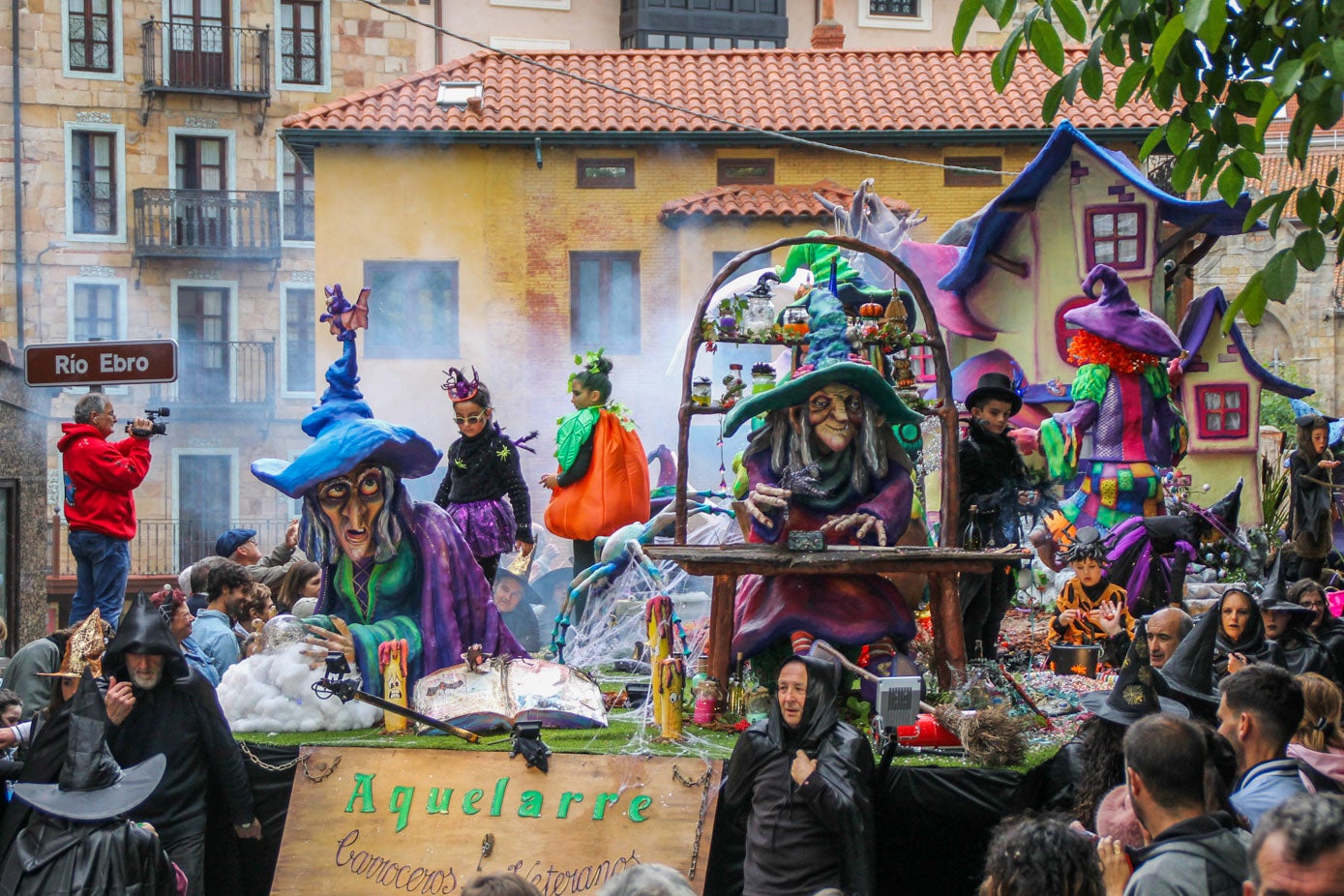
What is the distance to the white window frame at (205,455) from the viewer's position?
2991 centimetres

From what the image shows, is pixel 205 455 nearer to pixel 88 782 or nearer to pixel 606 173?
pixel 606 173

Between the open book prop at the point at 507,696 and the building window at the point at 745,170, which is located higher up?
the building window at the point at 745,170

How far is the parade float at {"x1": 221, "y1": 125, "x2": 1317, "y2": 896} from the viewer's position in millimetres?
6980

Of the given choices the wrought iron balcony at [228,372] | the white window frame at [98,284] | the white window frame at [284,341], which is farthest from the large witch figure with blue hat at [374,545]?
the wrought iron balcony at [228,372]

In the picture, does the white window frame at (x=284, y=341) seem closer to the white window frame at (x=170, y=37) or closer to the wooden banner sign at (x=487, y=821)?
the white window frame at (x=170, y=37)

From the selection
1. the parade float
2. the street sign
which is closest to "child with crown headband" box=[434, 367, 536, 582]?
the parade float

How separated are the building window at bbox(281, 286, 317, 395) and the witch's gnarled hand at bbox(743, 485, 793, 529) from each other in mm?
23896

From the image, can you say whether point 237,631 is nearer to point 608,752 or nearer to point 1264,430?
point 608,752

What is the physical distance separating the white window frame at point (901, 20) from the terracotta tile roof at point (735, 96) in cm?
712

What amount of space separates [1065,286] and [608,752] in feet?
31.9

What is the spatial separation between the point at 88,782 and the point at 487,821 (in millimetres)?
1665

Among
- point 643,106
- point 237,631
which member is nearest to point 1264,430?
point 643,106

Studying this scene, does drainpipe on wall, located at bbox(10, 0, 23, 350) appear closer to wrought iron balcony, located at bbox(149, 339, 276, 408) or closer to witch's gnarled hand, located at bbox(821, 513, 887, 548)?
wrought iron balcony, located at bbox(149, 339, 276, 408)

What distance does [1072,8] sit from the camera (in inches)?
199
